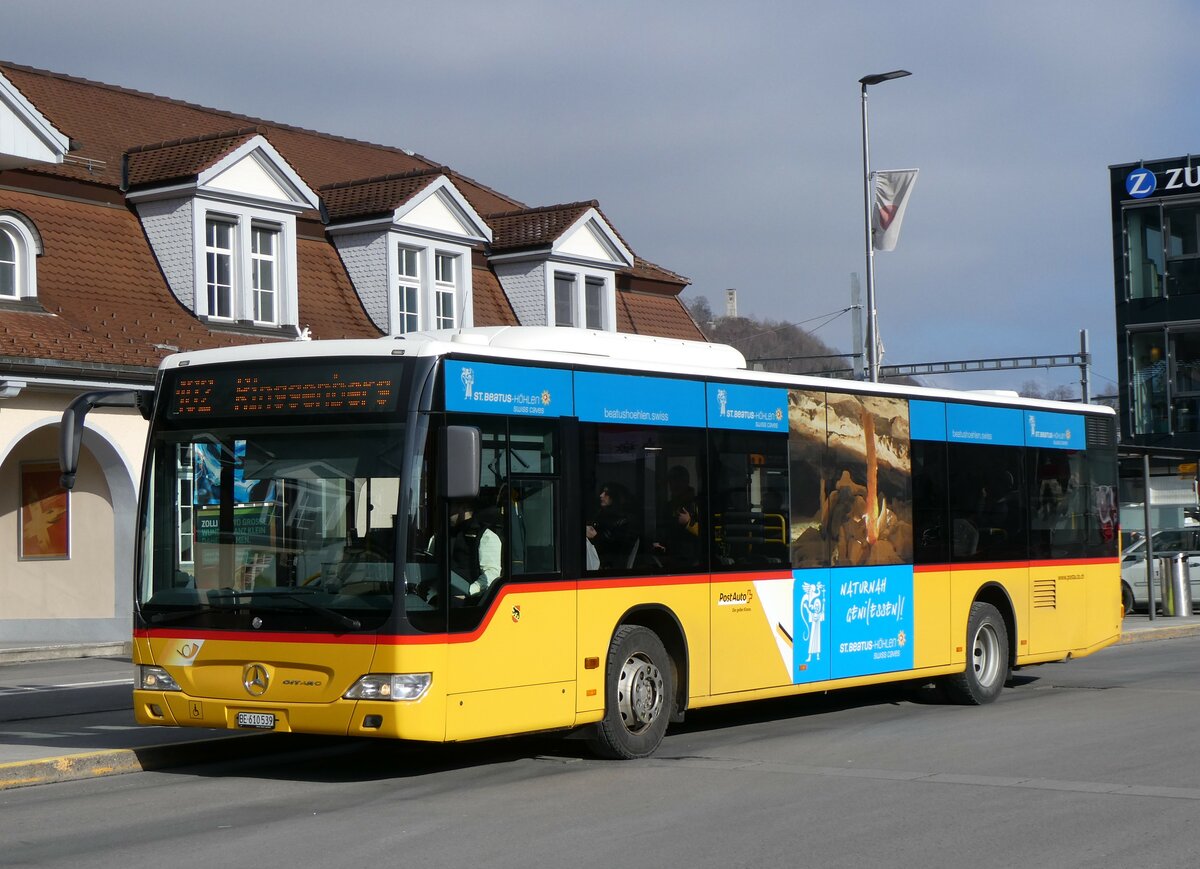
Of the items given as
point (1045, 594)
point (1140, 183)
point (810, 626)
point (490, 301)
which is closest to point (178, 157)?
point (490, 301)

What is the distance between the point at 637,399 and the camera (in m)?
12.4

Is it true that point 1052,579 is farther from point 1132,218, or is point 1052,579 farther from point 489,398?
point 1132,218

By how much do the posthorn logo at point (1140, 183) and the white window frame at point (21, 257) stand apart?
128 ft

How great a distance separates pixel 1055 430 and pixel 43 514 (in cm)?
1604

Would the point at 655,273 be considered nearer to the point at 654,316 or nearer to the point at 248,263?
the point at 654,316

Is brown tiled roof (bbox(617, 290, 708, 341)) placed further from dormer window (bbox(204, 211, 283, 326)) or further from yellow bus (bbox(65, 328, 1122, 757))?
yellow bus (bbox(65, 328, 1122, 757))

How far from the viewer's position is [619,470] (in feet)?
39.7

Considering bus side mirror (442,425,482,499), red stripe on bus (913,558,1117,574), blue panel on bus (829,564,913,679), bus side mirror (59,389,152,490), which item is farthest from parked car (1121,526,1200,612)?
bus side mirror (59,389,152,490)

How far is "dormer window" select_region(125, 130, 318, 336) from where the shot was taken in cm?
2627

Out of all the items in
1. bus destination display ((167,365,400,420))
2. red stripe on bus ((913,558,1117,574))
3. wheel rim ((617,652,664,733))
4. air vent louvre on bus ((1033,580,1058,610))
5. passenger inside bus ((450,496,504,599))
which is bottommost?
wheel rim ((617,652,664,733))

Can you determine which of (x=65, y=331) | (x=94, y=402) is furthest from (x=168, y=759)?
(x=65, y=331)

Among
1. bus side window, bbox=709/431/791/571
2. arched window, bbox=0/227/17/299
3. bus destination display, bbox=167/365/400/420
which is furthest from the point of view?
arched window, bbox=0/227/17/299

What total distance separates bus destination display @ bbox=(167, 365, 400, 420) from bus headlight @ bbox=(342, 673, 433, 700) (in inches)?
66.1

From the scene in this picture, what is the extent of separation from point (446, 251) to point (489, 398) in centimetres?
2079
